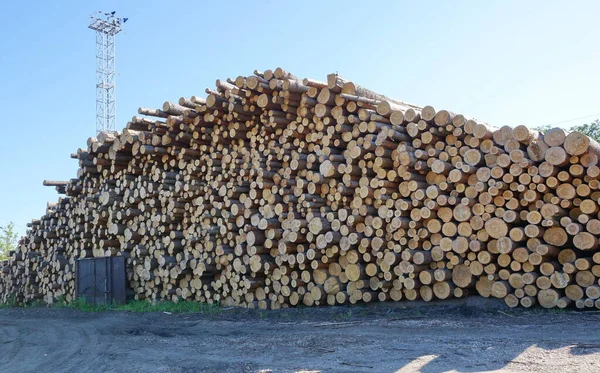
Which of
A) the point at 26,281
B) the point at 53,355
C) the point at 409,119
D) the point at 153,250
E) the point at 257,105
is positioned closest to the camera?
the point at 53,355

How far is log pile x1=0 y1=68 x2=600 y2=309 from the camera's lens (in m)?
7.39

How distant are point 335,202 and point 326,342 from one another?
10.3ft

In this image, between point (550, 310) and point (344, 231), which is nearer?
point (550, 310)

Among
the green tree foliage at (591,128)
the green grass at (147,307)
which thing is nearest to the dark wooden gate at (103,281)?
the green grass at (147,307)

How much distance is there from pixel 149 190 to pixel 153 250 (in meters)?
1.19

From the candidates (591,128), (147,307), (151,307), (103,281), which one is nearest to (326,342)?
(151,307)

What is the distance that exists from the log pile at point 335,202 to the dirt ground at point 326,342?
544 mm

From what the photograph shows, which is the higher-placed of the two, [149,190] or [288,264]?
[149,190]

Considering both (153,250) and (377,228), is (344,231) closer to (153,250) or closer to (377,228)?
(377,228)

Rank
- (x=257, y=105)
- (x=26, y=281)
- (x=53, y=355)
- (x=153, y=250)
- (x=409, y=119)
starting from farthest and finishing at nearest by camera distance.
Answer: (x=26, y=281) < (x=153, y=250) < (x=257, y=105) < (x=409, y=119) < (x=53, y=355)

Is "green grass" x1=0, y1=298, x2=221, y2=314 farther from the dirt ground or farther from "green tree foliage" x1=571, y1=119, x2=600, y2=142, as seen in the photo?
"green tree foliage" x1=571, y1=119, x2=600, y2=142

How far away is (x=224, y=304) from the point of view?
10.5 metres

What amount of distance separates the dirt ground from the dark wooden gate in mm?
2570

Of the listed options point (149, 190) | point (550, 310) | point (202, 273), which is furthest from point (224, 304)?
point (550, 310)
